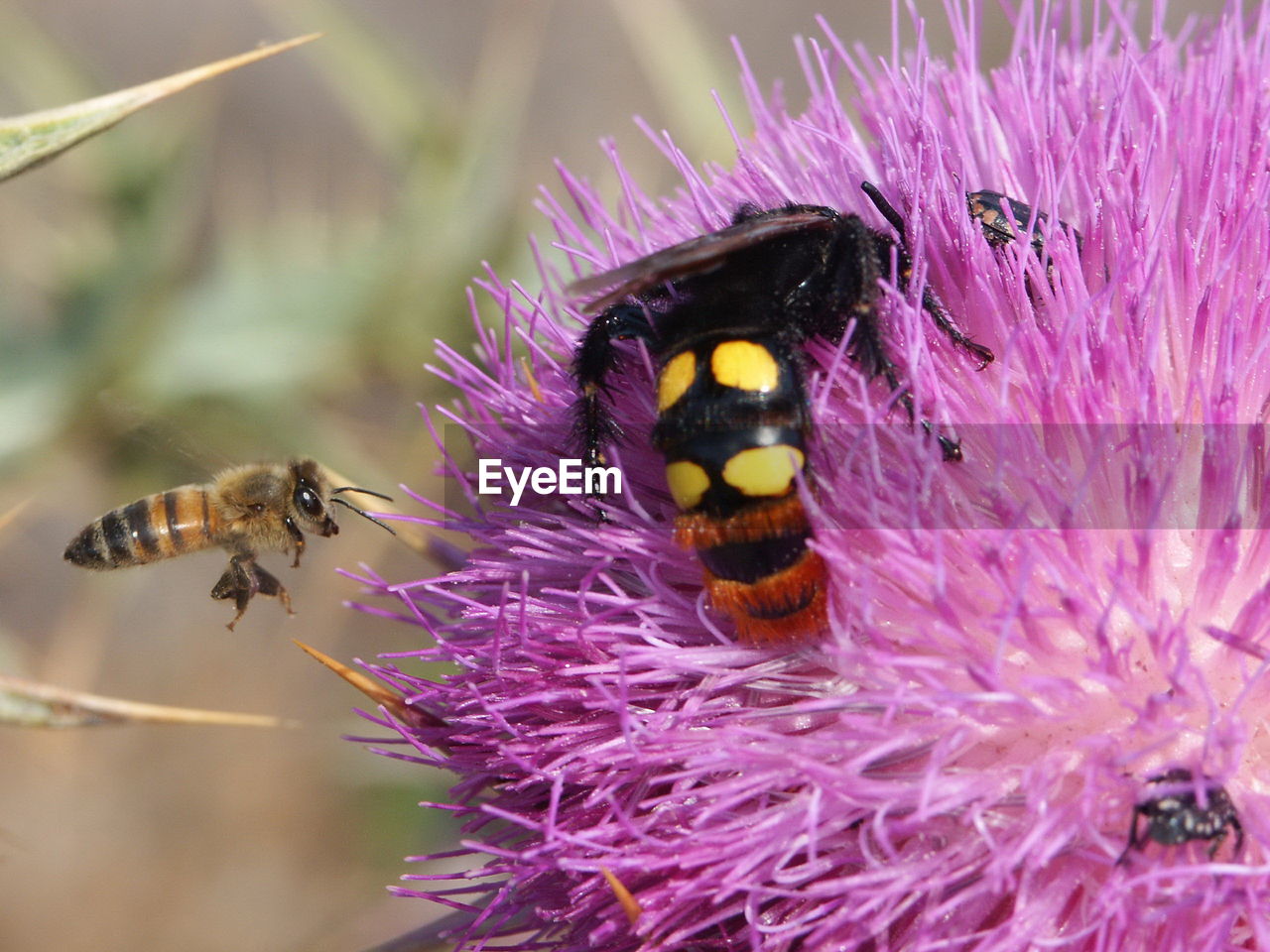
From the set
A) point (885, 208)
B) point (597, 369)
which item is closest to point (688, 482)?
point (597, 369)

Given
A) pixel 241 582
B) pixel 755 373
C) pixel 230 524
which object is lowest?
pixel 241 582

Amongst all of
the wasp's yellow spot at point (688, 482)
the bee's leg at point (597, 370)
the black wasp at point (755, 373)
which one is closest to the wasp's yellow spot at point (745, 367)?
the black wasp at point (755, 373)

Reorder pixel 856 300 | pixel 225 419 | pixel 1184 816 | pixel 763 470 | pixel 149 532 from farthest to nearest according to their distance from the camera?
pixel 225 419
pixel 149 532
pixel 856 300
pixel 763 470
pixel 1184 816

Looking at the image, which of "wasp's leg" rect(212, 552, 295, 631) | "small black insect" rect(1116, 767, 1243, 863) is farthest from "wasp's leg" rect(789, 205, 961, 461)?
"wasp's leg" rect(212, 552, 295, 631)

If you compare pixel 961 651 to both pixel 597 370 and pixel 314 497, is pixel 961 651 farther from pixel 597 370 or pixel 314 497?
pixel 314 497

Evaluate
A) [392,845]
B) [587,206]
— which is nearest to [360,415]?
[392,845]

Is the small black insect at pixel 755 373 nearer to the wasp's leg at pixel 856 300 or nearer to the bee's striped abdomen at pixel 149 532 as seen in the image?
the wasp's leg at pixel 856 300

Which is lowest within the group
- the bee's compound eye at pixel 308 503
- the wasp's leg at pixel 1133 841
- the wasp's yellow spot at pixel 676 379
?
the wasp's leg at pixel 1133 841
